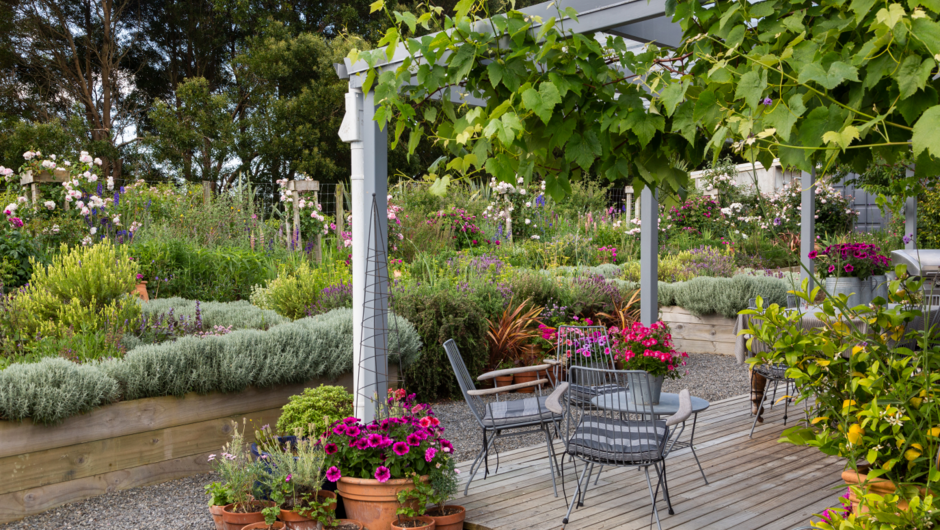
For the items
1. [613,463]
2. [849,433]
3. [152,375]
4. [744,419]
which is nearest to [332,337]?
[152,375]

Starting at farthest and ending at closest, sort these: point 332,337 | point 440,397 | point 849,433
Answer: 1. point 440,397
2. point 332,337
3. point 849,433

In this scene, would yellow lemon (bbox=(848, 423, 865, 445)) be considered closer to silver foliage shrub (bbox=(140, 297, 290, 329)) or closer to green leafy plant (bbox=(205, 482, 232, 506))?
green leafy plant (bbox=(205, 482, 232, 506))

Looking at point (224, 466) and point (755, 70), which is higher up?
point (755, 70)

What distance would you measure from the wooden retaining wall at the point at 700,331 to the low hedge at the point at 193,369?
391cm

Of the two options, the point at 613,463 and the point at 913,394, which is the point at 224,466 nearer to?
the point at 613,463

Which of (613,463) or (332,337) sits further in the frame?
(332,337)

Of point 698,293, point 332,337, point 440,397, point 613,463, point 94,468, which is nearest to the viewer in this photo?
point 613,463

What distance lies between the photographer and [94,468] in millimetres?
3369

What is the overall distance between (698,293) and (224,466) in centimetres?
564

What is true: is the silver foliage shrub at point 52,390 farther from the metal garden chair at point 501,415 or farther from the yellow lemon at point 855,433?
the yellow lemon at point 855,433

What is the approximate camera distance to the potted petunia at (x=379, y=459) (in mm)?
2758

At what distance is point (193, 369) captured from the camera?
3.76 metres

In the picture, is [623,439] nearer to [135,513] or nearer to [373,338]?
[373,338]

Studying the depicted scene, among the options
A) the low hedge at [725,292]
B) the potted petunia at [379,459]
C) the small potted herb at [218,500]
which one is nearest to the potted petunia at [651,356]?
the potted petunia at [379,459]
